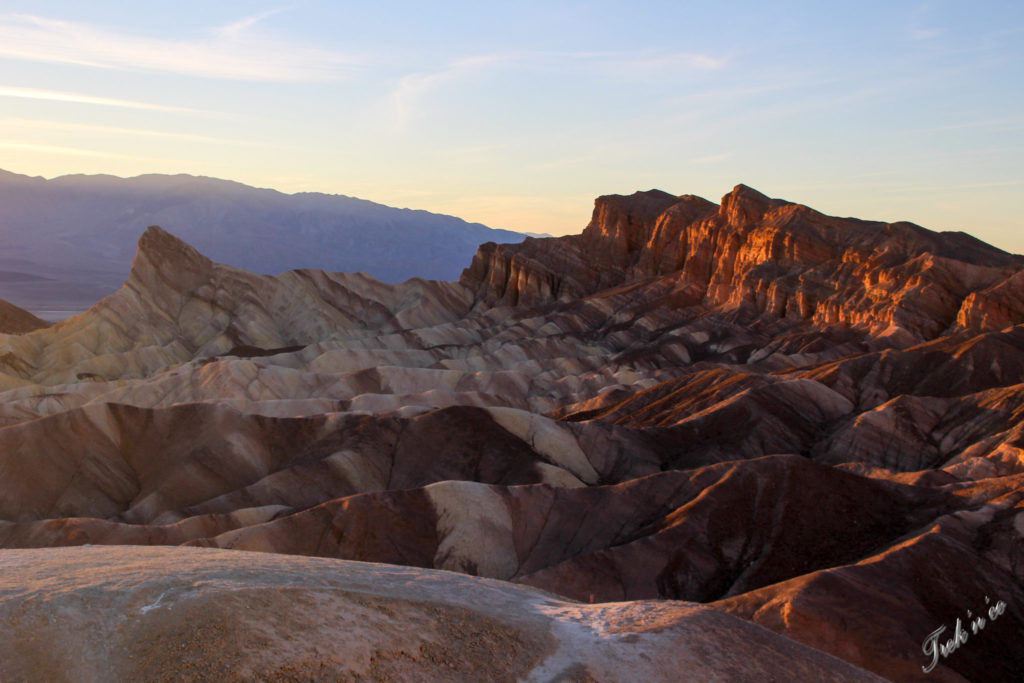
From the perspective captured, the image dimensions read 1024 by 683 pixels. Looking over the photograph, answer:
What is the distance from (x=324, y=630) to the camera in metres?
13.0

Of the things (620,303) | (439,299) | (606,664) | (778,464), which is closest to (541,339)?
(620,303)

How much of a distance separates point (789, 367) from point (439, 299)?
170ft

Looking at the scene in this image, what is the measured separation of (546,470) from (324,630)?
1099 inches

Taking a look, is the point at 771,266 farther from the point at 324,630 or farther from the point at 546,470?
the point at 324,630

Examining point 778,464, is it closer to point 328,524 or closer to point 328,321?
point 328,524

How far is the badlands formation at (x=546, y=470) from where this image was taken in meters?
14.0

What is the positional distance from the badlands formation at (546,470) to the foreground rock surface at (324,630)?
61mm

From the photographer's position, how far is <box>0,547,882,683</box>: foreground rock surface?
11.8 m

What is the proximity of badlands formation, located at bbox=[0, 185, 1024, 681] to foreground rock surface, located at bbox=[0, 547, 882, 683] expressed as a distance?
6 cm

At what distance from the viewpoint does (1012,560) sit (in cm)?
2775

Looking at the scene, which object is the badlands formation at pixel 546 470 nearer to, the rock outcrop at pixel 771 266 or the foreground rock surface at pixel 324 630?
the foreground rock surface at pixel 324 630
